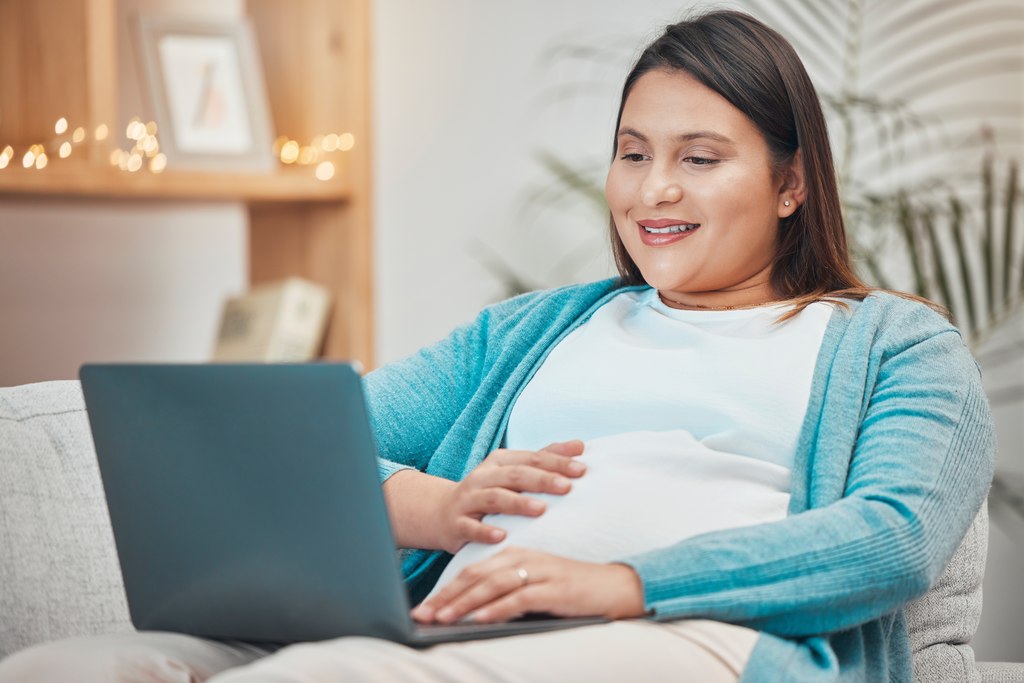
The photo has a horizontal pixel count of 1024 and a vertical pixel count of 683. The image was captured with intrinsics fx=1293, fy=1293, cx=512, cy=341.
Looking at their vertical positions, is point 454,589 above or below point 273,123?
below

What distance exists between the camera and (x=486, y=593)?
43.4 inches

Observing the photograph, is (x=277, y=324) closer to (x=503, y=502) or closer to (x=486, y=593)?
(x=503, y=502)

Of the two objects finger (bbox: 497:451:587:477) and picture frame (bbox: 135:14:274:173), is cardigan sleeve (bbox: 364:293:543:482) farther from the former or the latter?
picture frame (bbox: 135:14:274:173)

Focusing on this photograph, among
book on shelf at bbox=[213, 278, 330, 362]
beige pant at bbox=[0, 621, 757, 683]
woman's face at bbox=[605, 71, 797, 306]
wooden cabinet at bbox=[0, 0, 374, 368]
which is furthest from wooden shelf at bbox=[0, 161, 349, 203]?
beige pant at bbox=[0, 621, 757, 683]

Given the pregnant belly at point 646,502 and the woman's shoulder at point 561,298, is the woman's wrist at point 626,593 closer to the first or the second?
the pregnant belly at point 646,502

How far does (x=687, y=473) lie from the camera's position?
4.23ft

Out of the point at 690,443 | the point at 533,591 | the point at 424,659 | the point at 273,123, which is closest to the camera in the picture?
the point at 424,659

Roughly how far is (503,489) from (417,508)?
139 mm

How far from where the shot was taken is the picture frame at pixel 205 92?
263 cm

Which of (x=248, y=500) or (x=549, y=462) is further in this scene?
(x=549, y=462)

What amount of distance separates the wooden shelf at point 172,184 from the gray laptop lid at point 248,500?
4.72 ft

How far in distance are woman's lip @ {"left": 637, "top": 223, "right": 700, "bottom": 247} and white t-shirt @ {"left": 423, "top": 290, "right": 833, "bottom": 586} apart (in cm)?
8

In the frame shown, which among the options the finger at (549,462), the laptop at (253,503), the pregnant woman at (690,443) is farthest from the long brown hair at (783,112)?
the laptop at (253,503)

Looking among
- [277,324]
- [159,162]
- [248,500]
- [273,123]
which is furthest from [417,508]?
[273,123]
